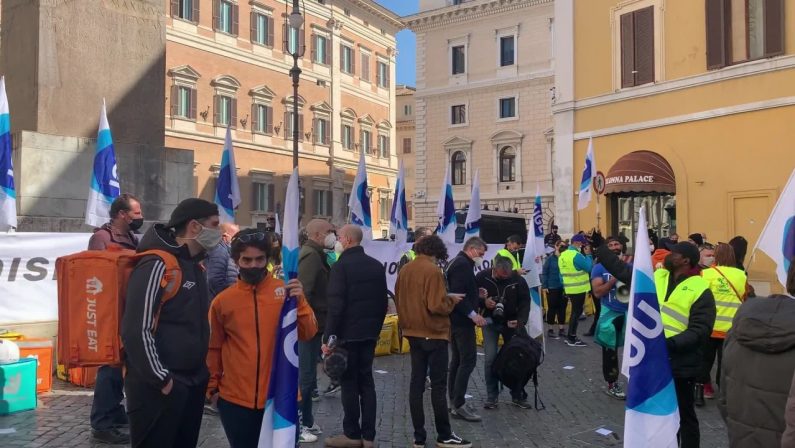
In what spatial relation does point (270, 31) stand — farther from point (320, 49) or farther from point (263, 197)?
point (263, 197)

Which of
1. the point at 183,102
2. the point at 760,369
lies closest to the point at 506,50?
the point at 183,102

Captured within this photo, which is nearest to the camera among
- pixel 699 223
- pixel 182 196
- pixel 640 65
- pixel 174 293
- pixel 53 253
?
pixel 174 293

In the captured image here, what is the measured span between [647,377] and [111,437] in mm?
4377

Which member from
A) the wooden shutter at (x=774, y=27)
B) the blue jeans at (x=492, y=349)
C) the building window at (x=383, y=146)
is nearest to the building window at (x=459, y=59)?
the building window at (x=383, y=146)

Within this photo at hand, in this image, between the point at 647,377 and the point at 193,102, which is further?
the point at 193,102

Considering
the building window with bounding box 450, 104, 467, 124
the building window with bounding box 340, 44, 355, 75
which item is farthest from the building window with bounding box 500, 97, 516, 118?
the building window with bounding box 340, 44, 355, 75

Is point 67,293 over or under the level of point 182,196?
under

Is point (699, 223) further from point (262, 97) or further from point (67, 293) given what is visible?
point (262, 97)

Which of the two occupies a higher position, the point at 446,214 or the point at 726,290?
the point at 446,214

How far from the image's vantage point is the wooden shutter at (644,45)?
1902cm

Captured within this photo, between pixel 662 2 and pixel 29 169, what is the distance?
1560 cm

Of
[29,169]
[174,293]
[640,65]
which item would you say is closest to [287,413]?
[174,293]

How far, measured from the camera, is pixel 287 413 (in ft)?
13.6

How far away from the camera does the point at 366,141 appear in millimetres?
51188
